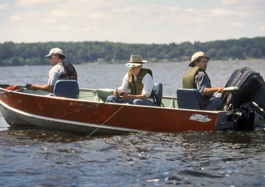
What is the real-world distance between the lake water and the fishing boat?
21 centimetres

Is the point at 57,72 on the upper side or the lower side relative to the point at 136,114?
upper

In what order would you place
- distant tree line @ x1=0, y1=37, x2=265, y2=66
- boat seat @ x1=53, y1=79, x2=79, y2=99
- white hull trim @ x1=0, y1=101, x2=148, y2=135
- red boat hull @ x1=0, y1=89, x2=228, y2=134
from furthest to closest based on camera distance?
distant tree line @ x1=0, y1=37, x2=265, y2=66 < boat seat @ x1=53, y1=79, x2=79, y2=99 < white hull trim @ x1=0, y1=101, x2=148, y2=135 < red boat hull @ x1=0, y1=89, x2=228, y2=134

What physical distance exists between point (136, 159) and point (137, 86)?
2043mm

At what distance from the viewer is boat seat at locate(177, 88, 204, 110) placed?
6.53 m

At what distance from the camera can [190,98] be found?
6.57 m

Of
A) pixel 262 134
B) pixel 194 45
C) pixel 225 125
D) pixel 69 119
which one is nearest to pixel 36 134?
pixel 69 119

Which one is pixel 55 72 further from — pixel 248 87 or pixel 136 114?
pixel 248 87

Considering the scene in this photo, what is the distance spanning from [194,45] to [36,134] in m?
144

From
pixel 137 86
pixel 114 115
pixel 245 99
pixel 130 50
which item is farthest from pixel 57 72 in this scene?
pixel 130 50

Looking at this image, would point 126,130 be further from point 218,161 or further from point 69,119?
point 218,161

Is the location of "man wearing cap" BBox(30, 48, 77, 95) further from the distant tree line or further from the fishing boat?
the distant tree line

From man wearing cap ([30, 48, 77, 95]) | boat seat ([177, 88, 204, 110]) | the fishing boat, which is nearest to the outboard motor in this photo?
the fishing boat

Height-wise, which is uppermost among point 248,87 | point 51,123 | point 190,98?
point 248,87

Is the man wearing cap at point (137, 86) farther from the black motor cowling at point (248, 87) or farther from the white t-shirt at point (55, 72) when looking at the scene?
the black motor cowling at point (248, 87)
